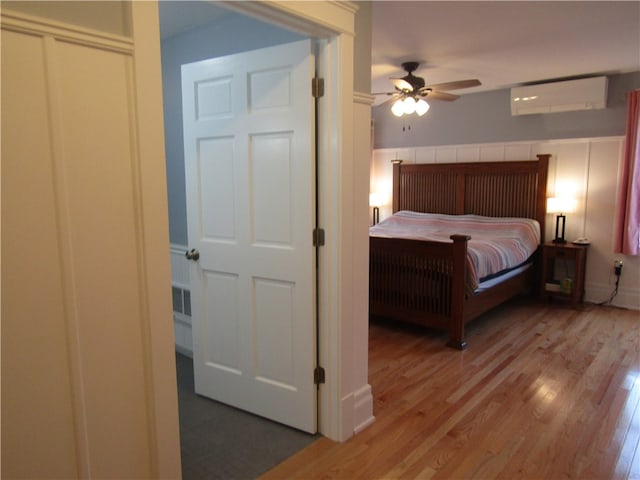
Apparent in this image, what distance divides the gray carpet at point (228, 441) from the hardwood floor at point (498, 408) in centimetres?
10

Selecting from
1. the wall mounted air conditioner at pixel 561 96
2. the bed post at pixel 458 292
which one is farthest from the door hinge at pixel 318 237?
the wall mounted air conditioner at pixel 561 96

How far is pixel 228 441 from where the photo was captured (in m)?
2.32

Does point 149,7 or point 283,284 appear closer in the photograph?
point 149,7

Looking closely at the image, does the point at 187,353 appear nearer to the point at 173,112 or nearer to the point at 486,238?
the point at 173,112

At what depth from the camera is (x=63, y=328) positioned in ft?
4.16

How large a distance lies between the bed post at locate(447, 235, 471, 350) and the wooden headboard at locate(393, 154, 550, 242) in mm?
2074

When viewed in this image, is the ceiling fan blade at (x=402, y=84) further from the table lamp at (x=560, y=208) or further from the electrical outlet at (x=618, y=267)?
the electrical outlet at (x=618, y=267)

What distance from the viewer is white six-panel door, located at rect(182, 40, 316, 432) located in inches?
87.6

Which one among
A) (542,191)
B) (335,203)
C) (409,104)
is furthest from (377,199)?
(335,203)

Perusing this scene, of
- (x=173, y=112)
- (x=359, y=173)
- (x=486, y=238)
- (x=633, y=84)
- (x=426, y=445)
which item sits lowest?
(x=426, y=445)

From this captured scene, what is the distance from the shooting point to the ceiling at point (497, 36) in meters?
2.78

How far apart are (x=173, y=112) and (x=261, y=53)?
125 centimetres

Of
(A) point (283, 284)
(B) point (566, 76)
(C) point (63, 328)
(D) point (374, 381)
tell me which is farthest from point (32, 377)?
(B) point (566, 76)

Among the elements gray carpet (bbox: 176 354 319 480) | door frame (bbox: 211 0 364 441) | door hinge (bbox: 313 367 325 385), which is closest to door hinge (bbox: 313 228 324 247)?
door frame (bbox: 211 0 364 441)
